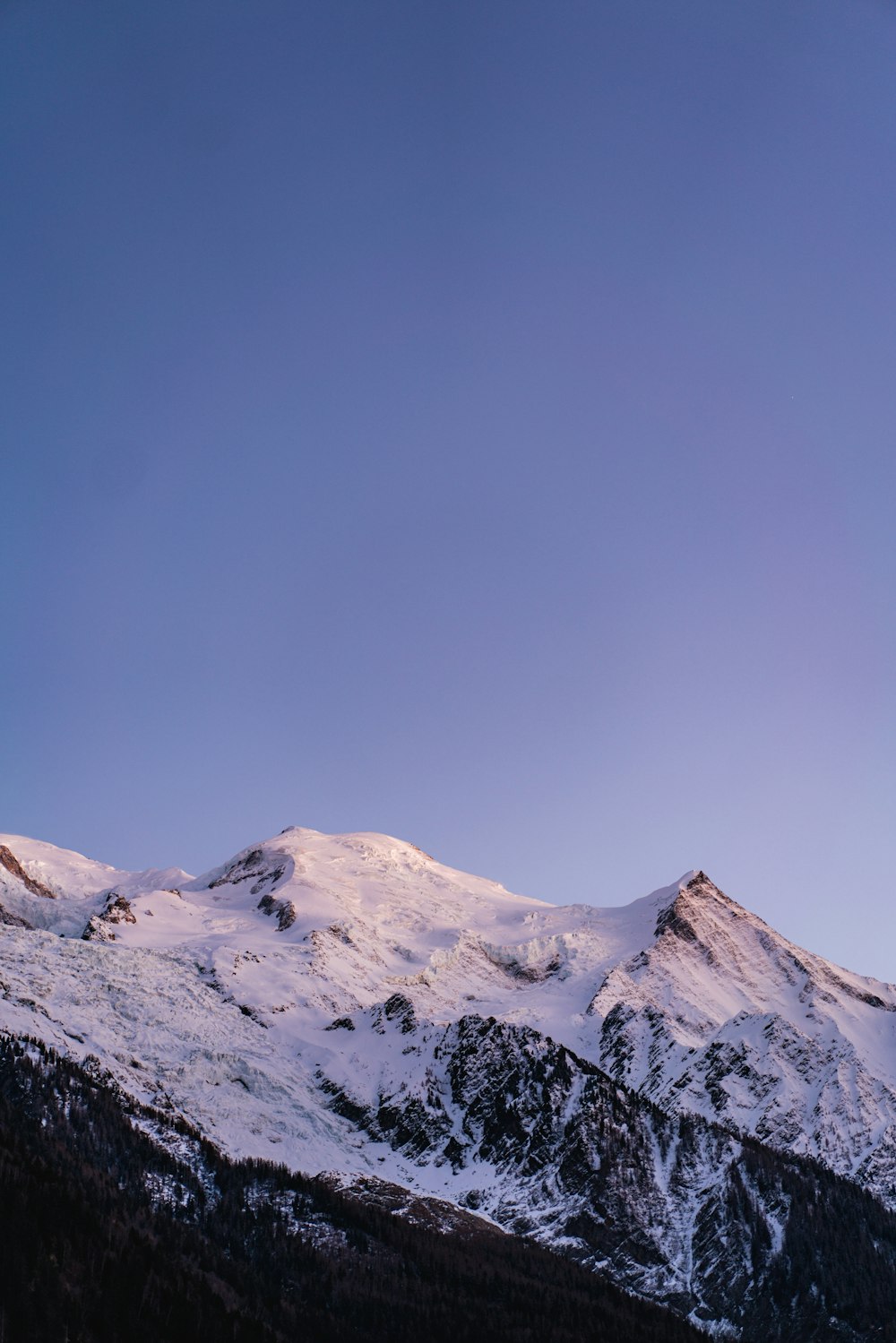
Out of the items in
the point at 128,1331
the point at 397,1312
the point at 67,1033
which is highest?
the point at 67,1033

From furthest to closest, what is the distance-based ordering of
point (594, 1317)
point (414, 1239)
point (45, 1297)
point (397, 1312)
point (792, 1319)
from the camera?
point (792, 1319), point (414, 1239), point (594, 1317), point (397, 1312), point (45, 1297)

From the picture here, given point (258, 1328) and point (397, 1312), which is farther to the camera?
point (397, 1312)

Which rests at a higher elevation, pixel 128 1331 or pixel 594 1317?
pixel 594 1317

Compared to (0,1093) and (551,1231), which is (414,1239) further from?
(0,1093)

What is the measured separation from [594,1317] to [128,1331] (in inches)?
2605

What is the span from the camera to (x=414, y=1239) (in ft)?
548

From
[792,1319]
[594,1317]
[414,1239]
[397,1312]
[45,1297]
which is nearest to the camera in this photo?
[45,1297]

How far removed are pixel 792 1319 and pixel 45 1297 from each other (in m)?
127

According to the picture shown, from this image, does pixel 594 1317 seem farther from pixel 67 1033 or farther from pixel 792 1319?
pixel 67 1033

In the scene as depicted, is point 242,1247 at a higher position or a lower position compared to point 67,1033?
lower

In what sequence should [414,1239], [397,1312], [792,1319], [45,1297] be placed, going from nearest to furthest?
[45,1297] < [397,1312] < [414,1239] < [792,1319]

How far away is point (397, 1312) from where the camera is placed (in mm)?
142375

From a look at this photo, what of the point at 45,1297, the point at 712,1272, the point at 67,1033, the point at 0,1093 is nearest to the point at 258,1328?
the point at 45,1297

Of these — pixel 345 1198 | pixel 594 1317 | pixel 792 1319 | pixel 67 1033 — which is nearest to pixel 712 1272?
pixel 792 1319
